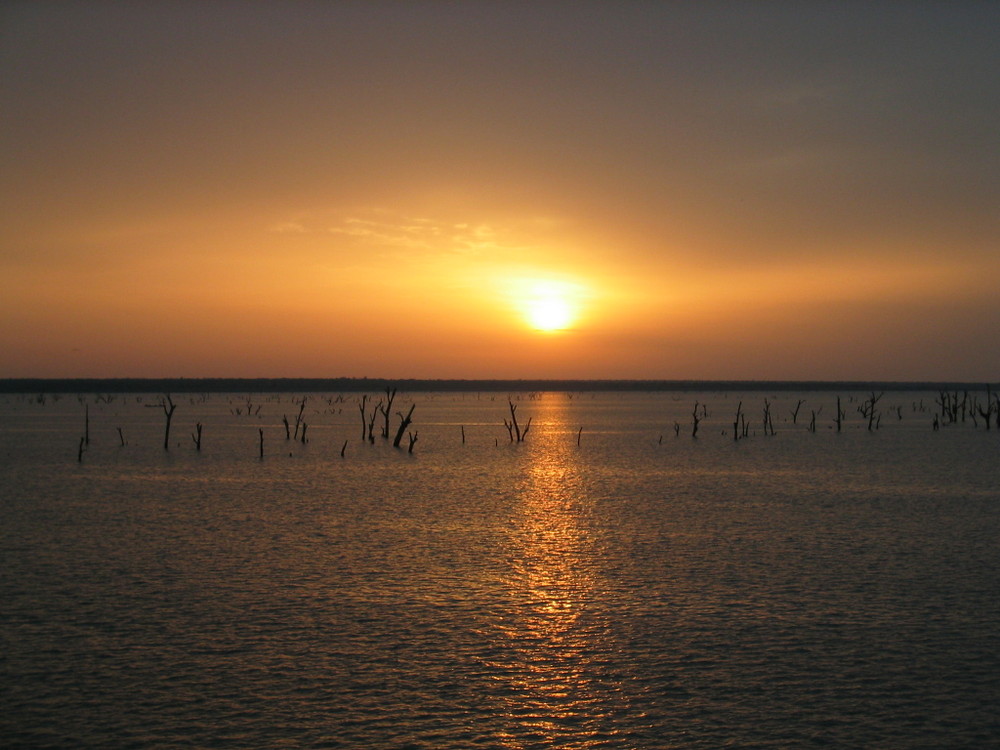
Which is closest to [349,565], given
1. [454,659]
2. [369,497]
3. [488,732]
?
[454,659]

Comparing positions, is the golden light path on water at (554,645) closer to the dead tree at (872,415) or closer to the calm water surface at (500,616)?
the calm water surface at (500,616)

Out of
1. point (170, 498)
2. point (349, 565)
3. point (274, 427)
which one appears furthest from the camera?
point (274, 427)

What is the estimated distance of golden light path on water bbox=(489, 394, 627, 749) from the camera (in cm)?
878

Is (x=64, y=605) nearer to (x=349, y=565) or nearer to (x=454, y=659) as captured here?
(x=349, y=565)

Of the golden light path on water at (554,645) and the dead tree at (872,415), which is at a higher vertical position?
the dead tree at (872,415)

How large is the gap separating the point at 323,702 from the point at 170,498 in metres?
17.9

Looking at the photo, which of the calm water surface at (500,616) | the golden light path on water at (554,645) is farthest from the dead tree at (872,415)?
the golden light path on water at (554,645)

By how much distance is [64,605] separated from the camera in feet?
43.0

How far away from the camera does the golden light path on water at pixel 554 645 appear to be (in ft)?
28.8

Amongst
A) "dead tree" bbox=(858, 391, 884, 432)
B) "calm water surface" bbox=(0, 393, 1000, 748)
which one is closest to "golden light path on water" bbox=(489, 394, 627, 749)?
"calm water surface" bbox=(0, 393, 1000, 748)

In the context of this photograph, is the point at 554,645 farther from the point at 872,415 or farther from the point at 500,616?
the point at 872,415

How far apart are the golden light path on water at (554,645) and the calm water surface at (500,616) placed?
45 millimetres

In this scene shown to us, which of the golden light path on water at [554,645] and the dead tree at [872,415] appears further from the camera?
the dead tree at [872,415]

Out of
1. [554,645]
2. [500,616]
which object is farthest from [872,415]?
[554,645]
